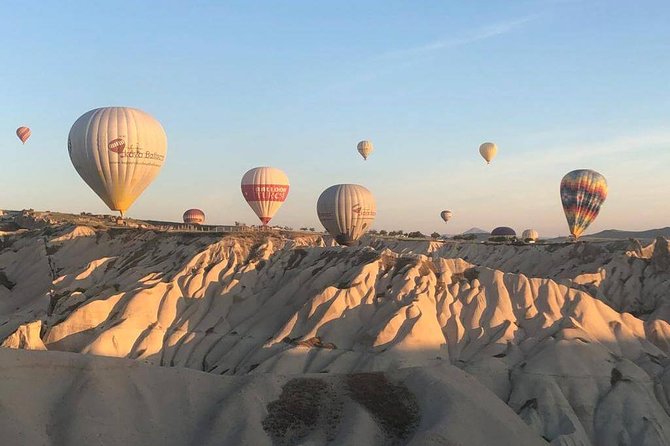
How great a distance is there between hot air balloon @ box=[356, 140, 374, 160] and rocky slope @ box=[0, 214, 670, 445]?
4778cm

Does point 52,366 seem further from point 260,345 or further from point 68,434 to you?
point 260,345

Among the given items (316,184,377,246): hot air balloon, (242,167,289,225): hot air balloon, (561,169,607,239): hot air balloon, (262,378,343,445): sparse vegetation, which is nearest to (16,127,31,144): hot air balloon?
(242,167,289,225): hot air balloon

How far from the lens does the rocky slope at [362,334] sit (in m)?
23.8

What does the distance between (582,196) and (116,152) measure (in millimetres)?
64882

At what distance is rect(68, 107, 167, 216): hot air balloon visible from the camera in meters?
59.7

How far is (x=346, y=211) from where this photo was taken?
71.6 metres

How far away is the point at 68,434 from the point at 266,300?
29462 mm

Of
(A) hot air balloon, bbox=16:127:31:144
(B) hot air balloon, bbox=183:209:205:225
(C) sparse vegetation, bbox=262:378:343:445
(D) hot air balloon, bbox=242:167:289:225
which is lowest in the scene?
(C) sparse vegetation, bbox=262:378:343:445

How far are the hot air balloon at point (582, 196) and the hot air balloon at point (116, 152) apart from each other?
59805mm

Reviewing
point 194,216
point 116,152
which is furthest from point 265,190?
point 194,216

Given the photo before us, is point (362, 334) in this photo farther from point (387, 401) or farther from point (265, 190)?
point (265, 190)

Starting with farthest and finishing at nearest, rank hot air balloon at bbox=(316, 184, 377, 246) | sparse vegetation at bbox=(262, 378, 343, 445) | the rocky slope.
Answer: hot air balloon at bbox=(316, 184, 377, 246), the rocky slope, sparse vegetation at bbox=(262, 378, 343, 445)

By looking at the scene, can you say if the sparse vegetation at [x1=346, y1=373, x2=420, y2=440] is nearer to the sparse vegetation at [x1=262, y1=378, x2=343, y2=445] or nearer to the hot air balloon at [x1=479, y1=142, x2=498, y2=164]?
the sparse vegetation at [x1=262, y1=378, x2=343, y2=445]

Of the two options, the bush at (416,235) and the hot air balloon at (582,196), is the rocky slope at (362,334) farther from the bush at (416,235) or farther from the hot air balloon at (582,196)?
the bush at (416,235)
